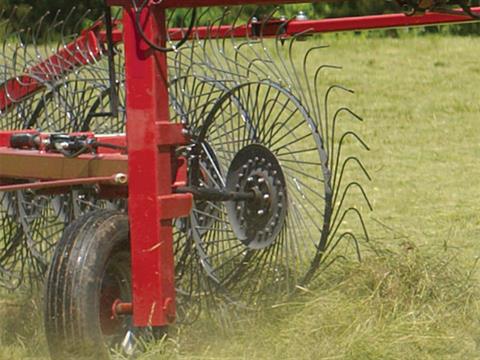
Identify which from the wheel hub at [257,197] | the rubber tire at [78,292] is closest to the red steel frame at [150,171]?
the rubber tire at [78,292]

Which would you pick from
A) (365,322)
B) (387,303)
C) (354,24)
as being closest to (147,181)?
(365,322)

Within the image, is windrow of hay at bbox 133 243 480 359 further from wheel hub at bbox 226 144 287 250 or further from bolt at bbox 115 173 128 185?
bolt at bbox 115 173 128 185

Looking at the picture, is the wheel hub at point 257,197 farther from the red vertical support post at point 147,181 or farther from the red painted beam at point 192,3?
the red painted beam at point 192,3

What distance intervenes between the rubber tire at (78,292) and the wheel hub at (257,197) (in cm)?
64

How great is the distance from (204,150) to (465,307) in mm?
1081

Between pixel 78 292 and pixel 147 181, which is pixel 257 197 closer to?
pixel 147 181

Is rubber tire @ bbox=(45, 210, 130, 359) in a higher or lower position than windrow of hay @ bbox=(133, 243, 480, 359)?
higher

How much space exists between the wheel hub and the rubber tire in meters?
0.64

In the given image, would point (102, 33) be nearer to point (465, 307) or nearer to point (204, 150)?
point (204, 150)

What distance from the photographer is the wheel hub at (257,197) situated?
4426 millimetres

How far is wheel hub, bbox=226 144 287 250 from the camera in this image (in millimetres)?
4426

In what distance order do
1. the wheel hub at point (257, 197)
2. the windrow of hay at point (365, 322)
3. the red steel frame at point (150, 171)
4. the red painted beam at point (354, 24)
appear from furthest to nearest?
1. the red painted beam at point (354, 24)
2. the wheel hub at point (257, 197)
3. the windrow of hay at point (365, 322)
4. the red steel frame at point (150, 171)

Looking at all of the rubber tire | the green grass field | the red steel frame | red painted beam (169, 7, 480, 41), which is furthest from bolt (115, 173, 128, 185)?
red painted beam (169, 7, 480, 41)

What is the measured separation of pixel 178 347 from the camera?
400 centimetres
